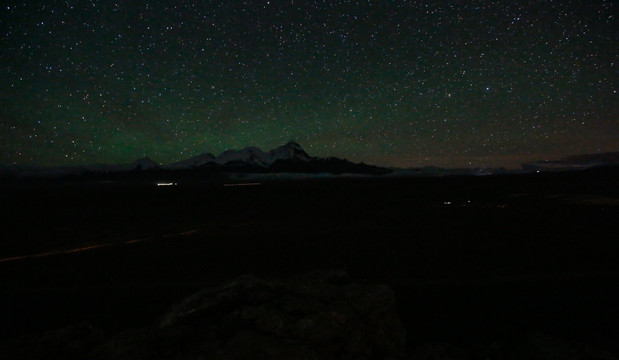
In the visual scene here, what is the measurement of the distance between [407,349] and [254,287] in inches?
121

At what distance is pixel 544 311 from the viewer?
24.6ft

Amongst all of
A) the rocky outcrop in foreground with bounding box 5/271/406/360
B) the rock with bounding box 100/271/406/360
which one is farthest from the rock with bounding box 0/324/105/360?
the rock with bounding box 100/271/406/360

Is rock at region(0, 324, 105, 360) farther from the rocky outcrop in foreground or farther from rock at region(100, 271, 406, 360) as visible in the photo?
rock at region(100, 271, 406, 360)

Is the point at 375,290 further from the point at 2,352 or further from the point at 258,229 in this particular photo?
the point at 258,229

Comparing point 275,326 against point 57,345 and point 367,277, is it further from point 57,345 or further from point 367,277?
point 367,277

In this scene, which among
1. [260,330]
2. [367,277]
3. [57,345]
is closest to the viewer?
[260,330]

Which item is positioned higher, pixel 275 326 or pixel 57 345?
pixel 275 326

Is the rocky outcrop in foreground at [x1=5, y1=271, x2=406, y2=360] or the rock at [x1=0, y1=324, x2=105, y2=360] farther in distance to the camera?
the rock at [x1=0, y1=324, x2=105, y2=360]

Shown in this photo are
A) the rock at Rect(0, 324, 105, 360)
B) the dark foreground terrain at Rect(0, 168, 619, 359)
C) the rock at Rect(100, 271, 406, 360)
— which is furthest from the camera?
the dark foreground terrain at Rect(0, 168, 619, 359)

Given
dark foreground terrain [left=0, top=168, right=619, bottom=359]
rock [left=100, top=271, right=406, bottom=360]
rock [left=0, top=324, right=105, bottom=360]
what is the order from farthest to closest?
dark foreground terrain [left=0, top=168, right=619, bottom=359]
rock [left=0, top=324, right=105, bottom=360]
rock [left=100, top=271, right=406, bottom=360]

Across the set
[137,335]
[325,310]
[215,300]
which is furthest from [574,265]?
[137,335]

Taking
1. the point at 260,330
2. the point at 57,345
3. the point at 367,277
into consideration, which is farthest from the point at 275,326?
the point at 367,277

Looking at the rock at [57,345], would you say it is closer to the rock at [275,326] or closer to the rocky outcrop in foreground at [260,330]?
the rocky outcrop in foreground at [260,330]

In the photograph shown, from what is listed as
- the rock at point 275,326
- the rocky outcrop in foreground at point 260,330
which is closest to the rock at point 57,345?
the rocky outcrop in foreground at point 260,330
